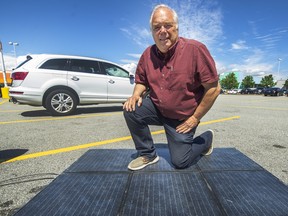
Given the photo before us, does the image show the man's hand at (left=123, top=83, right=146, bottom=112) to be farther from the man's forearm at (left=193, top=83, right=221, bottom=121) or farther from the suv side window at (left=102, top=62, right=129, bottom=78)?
the suv side window at (left=102, top=62, right=129, bottom=78)

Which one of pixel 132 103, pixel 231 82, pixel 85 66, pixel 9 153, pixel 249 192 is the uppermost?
pixel 231 82

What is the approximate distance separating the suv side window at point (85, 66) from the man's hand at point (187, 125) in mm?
4699

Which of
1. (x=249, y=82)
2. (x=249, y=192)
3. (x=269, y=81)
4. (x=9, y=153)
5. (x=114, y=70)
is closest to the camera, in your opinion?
(x=249, y=192)

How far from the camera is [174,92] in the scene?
74.6 inches

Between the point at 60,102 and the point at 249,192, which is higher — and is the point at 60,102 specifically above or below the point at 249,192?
above

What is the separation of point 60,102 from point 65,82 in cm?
58

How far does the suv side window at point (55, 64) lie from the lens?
5.47 meters

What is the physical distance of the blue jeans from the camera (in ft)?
6.49

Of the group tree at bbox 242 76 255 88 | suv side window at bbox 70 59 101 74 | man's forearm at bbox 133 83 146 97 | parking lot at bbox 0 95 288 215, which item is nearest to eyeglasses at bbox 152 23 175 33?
man's forearm at bbox 133 83 146 97

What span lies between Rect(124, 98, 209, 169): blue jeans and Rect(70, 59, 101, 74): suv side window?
4.30 metres

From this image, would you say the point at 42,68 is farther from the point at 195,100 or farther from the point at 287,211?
the point at 287,211

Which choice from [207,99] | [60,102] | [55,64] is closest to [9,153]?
[207,99]

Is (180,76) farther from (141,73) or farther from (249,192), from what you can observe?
(249,192)

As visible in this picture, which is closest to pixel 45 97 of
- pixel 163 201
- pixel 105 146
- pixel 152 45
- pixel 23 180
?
pixel 105 146
